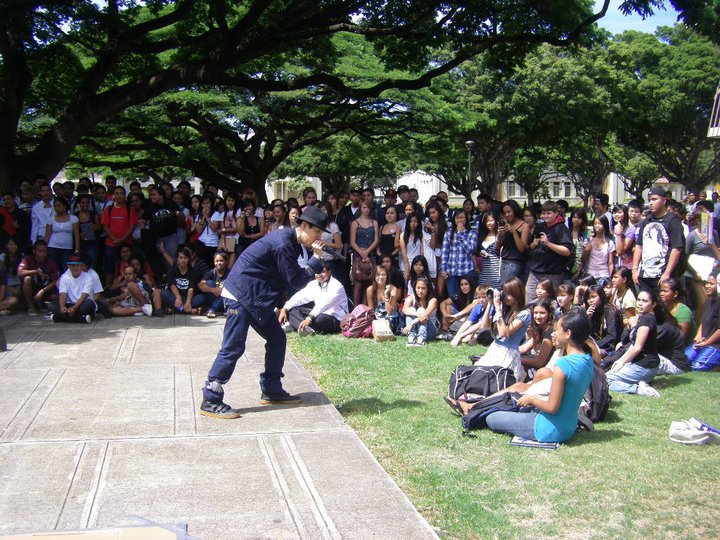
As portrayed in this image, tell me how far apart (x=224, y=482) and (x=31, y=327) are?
6.53 metres

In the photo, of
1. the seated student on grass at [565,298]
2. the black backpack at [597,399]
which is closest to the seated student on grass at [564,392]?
the black backpack at [597,399]

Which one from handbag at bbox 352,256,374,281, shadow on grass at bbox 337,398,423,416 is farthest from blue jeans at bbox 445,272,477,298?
shadow on grass at bbox 337,398,423,416

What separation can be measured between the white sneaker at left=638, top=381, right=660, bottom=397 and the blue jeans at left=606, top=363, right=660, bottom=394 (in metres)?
0.06

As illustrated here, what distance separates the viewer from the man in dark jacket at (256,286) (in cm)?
623

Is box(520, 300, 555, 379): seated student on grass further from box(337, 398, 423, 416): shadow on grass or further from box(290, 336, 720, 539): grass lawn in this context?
box(337, 398, 423, 416): shadow on grass

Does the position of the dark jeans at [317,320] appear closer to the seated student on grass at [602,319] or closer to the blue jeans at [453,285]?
the blue jeans at [453,285]

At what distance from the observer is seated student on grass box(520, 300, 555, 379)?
23.6 ft

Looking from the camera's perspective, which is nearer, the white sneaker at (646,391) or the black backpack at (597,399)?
the black backpack at (597,399)

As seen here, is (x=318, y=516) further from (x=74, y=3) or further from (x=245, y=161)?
(x=245, y=161)

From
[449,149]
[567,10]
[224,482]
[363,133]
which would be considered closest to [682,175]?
[449,149]

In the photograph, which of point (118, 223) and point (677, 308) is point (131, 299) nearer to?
point (118, 223)

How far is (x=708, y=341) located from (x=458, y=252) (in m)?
3.45

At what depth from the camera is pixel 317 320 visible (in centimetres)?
1027

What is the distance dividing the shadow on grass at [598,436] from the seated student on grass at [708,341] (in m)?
2.78
